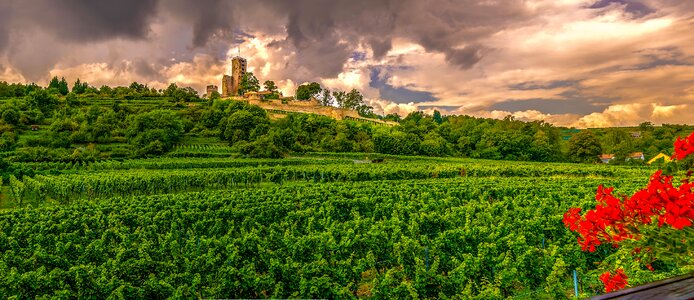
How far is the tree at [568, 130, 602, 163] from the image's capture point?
82.9 metres

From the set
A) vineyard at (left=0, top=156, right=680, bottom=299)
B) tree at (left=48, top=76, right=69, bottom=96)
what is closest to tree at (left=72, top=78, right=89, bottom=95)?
tree at (left=48, top=76, right=69, bottom=96)

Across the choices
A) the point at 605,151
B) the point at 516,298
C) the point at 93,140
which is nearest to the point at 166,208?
the point at 516,298

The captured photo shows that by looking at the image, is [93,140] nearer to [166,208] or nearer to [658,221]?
[166,208]

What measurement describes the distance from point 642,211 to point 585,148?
309 feet

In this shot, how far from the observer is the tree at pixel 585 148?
272 ft

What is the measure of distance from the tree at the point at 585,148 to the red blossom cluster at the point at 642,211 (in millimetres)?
93197

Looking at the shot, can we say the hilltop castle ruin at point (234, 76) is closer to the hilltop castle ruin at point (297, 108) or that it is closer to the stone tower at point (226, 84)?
the stone tower at point (226, 84)

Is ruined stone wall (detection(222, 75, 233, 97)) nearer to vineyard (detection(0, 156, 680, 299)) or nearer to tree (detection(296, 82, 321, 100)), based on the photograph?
tree (detection(296, 82, 321, 100))

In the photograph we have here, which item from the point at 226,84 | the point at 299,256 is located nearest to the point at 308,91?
the point at 226,84

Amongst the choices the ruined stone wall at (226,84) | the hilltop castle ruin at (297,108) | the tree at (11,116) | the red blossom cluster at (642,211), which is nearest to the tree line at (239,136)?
the tree at (11,116)

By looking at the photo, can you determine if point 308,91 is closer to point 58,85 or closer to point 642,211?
point 58,85

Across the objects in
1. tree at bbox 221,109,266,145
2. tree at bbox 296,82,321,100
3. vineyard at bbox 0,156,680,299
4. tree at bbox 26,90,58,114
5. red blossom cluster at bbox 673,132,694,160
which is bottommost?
vineyard at bbox 0,156,680,299

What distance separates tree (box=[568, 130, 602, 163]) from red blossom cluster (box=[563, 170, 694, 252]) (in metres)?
93.2

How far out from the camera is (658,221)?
387 centimetres
